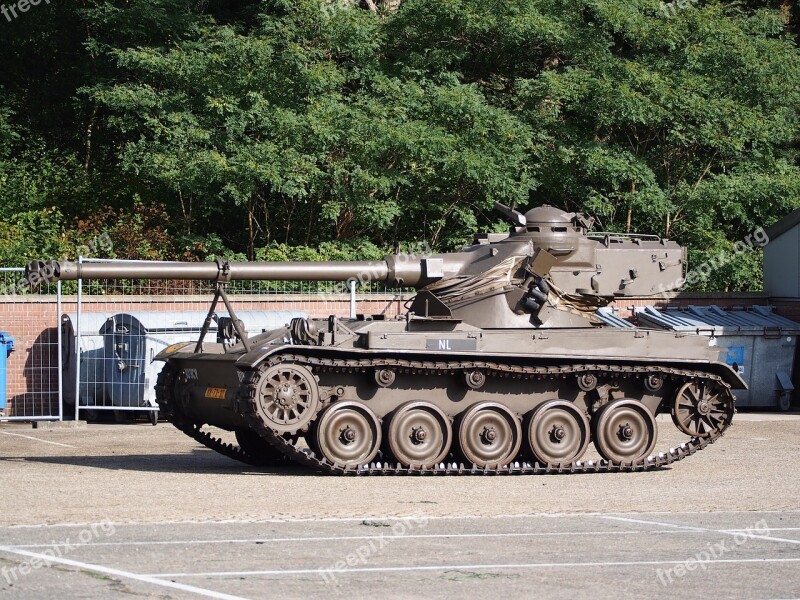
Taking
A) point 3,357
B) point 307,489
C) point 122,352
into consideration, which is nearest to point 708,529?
point 307,489

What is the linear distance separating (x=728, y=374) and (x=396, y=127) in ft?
40.8

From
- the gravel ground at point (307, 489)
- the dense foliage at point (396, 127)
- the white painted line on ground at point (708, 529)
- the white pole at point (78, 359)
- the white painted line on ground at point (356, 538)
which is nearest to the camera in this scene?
the white painted line on ground at point (356, 538)

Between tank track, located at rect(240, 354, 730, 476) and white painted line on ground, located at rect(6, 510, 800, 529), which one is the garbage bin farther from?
white painted line on ground, located at rect(6, 510, 800, 529)

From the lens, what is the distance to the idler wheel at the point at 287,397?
43.1ft

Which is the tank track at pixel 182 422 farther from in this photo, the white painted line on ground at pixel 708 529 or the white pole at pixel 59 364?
the white painted line on ground at pixel 708 529

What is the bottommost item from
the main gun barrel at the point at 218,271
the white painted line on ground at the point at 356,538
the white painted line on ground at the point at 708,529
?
the white painted line on ground at the point at 708,529

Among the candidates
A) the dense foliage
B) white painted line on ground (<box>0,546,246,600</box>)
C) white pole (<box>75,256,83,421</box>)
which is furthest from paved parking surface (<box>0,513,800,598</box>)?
the dense foliage

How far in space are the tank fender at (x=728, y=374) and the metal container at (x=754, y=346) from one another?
27.4 ft

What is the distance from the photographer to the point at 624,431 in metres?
15.0

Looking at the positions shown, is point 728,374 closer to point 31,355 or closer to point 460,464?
point 460,464

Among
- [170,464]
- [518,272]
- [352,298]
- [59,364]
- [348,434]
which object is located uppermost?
[518,272]

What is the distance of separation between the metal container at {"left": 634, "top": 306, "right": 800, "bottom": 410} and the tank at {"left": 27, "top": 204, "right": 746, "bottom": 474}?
Result: 26.9 feet

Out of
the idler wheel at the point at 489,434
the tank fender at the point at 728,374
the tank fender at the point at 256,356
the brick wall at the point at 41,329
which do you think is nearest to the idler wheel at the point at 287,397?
the tank fender at the point at 256,356

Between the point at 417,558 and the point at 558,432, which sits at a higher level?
the point at 558,432
